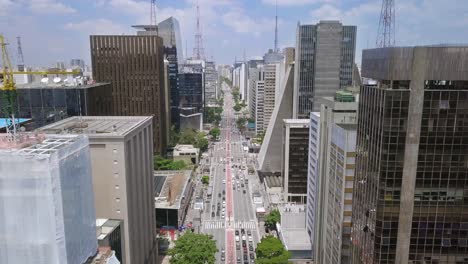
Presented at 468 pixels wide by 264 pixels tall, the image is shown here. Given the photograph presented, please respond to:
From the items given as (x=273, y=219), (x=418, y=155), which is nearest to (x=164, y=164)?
(x=273, y=219)

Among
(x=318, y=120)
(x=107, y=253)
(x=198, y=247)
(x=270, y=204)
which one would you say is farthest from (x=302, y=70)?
(x=107, y=253)

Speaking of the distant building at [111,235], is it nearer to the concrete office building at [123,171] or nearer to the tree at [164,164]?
the concrete office building at [123,171]

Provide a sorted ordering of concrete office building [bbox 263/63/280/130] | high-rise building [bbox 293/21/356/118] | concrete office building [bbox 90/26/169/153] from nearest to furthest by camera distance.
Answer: concrete office building [bbox 90/26/169/153] → high-rise building [bbox 293/21/356/118] → concrete office building [bbox 263/63/280/130]

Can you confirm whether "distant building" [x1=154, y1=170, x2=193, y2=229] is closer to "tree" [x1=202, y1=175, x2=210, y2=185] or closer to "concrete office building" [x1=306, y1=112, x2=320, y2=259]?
"tree" [x1=202, y1=175, x2=210, y2=185]

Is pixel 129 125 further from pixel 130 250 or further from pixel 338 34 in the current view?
pixel 338 34

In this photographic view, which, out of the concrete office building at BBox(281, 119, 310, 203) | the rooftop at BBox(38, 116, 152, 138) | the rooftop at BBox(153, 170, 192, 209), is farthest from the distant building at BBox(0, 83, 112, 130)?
the concrete office building at BBox(281, 119, 310, 203)

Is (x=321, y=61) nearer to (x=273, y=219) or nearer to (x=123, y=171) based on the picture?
(x=273, y=219)
